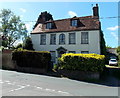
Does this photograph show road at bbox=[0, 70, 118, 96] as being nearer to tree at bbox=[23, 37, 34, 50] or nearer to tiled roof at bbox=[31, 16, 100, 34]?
tiled roof at bbox=[31, 16, 100, 34]

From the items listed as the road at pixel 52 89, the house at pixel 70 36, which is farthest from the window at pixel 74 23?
the road at pixel 52 89

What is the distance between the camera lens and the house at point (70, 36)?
19278 mm

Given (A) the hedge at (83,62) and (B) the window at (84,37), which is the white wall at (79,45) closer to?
(B) the window at (84,37)

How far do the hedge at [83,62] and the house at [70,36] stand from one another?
682cm

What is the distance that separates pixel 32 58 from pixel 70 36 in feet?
26.7

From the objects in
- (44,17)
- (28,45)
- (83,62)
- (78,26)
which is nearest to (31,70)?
(83,62)

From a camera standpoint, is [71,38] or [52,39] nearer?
[71,38]

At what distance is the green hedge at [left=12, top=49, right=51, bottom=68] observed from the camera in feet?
49.3

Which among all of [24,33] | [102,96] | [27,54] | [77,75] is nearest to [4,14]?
[24,33]

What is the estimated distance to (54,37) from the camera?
72.5 feet

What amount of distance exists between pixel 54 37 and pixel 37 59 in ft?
25.4

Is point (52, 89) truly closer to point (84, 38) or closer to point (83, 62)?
point (83, 62)

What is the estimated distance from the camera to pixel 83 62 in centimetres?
1243

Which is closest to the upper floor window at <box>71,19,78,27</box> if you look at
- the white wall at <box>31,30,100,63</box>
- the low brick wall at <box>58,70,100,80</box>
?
the white wall at <box>31,30,100,63</box>
